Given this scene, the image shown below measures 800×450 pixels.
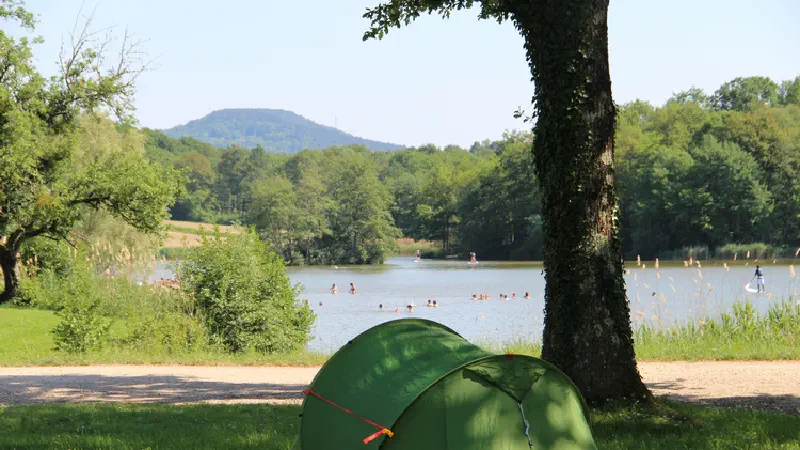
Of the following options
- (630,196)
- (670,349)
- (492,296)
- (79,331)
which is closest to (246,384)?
(79,331)

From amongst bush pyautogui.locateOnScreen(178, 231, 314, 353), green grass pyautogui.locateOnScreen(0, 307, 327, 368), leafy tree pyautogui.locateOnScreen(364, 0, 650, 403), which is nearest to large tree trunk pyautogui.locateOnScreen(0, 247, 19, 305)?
green grass pyautogui.locateOnScreen(0, 307, 327, 368)

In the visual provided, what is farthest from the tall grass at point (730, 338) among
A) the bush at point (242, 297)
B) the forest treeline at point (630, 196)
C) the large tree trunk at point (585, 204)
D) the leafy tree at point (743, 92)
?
the leafy tree at point (743, 92)

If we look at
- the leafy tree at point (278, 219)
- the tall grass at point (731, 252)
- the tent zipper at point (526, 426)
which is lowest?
the tent zipper at point (526, 426)

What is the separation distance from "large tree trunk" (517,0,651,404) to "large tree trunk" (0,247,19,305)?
20911 mm

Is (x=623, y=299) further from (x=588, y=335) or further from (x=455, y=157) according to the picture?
(x=455, y=157)

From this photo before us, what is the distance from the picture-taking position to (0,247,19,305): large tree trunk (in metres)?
24.4

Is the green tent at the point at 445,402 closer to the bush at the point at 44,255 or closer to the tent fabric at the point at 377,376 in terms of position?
the tent fabric at the point at 377,376

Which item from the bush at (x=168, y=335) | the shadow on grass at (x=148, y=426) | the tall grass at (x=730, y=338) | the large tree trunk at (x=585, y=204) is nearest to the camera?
the shadow on grass at (x=148, y=426)

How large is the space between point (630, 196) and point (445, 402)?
217 ft

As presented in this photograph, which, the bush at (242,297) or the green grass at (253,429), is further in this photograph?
the bush at (242,297)

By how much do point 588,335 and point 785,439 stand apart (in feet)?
6.35

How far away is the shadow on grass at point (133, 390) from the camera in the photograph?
34.0 feet

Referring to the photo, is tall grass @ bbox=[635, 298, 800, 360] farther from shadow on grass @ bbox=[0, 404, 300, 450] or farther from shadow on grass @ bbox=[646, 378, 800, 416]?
shadow on grass @ bbox=[0, 404, 300, 450]

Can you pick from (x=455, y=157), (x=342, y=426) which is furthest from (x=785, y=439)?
(x=455, y=157)
